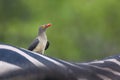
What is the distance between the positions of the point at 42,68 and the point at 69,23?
806 centimetres

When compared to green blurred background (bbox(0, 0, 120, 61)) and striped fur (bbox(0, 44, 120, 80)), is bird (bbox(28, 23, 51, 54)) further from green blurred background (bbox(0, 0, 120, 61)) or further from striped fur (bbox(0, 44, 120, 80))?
green blurred background (bbox(0, 0, 120, 61))

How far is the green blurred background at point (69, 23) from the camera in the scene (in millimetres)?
8609

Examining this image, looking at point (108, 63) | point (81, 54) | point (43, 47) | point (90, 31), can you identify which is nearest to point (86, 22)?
point (90, 31)

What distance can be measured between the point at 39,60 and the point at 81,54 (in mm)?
7398

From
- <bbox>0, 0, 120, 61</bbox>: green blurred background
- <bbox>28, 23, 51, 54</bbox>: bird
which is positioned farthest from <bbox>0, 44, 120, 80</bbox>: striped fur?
<bbox>0, 0, 120, 61</bbox>: green blurred background

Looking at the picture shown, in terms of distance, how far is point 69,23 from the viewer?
9.25 metres

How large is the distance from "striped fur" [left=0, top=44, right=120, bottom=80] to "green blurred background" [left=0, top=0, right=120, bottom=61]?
23.4 ft

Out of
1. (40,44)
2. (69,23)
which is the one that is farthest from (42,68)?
(69,23)

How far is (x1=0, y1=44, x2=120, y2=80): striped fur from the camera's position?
1.15m

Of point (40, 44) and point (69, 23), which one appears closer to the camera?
point (40, 44)

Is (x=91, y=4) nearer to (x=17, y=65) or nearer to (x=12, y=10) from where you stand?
(x=12, y=10)

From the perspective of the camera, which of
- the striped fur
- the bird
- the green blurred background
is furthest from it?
the green blurred background

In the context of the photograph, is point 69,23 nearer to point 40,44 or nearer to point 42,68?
point 40,44

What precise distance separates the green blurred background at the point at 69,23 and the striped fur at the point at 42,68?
7134 mm
